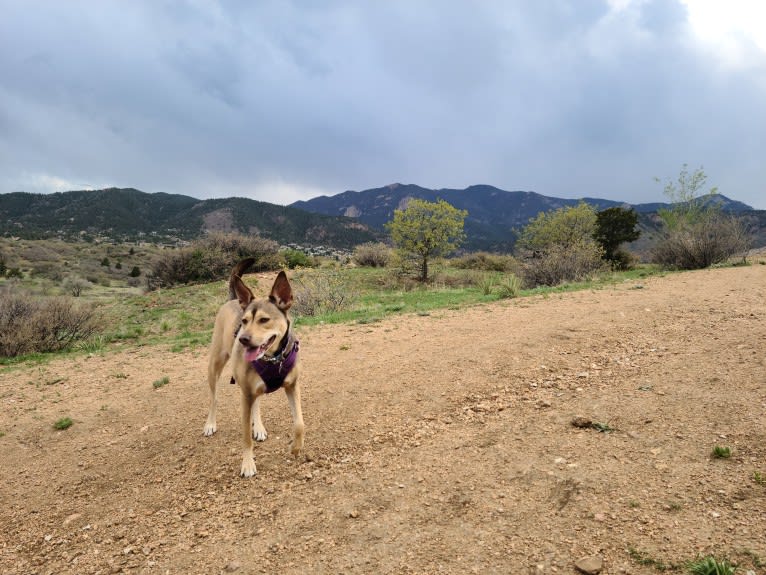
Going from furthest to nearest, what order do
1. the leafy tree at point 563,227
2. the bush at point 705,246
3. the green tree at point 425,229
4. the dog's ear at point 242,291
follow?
the leafy tree at point 563,227 < the green tree at point 425,229 < the bush at point 705,246 < the dog's ear at point 242,291

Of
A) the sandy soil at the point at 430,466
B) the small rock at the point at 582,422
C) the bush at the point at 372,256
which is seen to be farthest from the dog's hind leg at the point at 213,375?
the bush at the point at 372,256

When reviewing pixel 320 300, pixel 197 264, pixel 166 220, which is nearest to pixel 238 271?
pixel 320 300

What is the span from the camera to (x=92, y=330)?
11641 mm

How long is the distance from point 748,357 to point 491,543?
4177mm

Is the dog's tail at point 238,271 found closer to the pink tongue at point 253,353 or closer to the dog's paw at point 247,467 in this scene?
the pink tongue at point 253,353

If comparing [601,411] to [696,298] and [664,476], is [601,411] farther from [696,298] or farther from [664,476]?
[696,298]

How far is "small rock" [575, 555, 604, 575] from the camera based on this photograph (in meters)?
2.23

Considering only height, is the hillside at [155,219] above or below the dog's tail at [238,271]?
above

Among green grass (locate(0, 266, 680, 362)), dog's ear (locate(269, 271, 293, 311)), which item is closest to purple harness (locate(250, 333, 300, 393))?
dog's ear (locate(269, 271, 293, 311))

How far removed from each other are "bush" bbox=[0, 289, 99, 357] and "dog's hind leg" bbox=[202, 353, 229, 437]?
8.34m

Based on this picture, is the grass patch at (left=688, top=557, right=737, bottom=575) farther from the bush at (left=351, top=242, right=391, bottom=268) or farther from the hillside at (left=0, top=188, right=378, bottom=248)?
the hillside at (left=0, top=188, right=378, bottom=248)

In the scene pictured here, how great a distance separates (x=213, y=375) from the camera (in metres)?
4.44

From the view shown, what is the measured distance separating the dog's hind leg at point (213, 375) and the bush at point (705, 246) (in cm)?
1839

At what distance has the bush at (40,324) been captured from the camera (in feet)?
32.1
